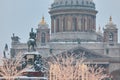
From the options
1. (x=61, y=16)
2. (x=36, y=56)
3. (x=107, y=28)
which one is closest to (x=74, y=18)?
(x=61, y=16)

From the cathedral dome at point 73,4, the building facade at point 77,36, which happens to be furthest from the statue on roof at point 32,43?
the cathedral dome at point 73,4

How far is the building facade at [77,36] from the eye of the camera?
351 feet

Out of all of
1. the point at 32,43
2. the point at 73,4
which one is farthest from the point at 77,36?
the point at 32,43

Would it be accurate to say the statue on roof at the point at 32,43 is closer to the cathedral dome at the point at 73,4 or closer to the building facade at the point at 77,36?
the building facade at the point at 77,36

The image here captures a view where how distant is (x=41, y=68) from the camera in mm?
35781

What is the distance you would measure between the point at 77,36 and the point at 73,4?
6742 millimetres

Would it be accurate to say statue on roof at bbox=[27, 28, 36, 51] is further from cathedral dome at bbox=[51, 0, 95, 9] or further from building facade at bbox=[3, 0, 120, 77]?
cathedral dome at bbox=[51, 0, 95, 9]

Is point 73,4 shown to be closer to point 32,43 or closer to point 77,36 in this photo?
point 77,36

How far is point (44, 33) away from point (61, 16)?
32.6 ft

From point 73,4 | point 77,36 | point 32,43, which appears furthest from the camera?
point 73,4

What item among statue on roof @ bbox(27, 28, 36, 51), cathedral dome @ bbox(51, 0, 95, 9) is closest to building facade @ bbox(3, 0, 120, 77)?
cathedral dome @ bbox(51, 0, 95, 9)

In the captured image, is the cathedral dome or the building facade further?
the cathedral dome

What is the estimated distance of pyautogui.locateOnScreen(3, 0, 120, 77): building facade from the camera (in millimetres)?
107062

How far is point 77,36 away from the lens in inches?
4444
